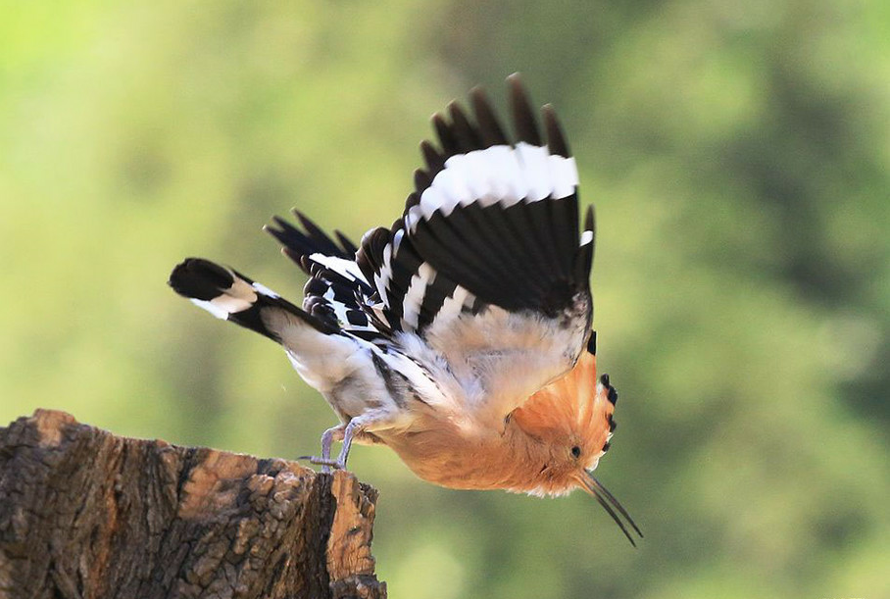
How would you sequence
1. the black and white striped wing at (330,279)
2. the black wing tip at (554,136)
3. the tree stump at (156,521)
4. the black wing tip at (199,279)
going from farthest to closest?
the black and white striped wing at (330,279) → the black wing tip at (199,279) → the black wing tip at (554,136) → the tree stump at (156,521)

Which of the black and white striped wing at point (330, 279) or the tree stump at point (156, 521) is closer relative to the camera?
the tree stump at point (156, 521)

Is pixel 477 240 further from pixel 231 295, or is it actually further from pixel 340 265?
pixel 340 265

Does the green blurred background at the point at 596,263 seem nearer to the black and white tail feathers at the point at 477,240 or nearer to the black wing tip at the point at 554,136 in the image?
the black and white tail feathers at the point at 477,240

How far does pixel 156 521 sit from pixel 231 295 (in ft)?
1.85

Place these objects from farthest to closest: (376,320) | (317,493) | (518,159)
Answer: (376,320)
(518,159)
(317,493)

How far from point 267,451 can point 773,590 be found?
5.36 ft

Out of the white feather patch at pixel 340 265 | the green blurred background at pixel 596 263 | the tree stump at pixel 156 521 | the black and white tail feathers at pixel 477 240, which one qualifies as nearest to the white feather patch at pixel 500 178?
the black and white tail feathers at pixel 477 240

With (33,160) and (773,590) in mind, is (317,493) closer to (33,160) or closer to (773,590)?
(773,590)

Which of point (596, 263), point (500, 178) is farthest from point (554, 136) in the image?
point (596, 263)

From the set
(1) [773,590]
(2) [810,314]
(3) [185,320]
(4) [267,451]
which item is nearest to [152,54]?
(3) [185,320]

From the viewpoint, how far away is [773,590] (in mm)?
4191

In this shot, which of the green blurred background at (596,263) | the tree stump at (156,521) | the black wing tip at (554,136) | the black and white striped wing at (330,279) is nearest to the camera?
the tree stump at (156,521)

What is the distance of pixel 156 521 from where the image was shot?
4.30 ft

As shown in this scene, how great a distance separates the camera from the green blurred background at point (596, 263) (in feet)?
13.8
